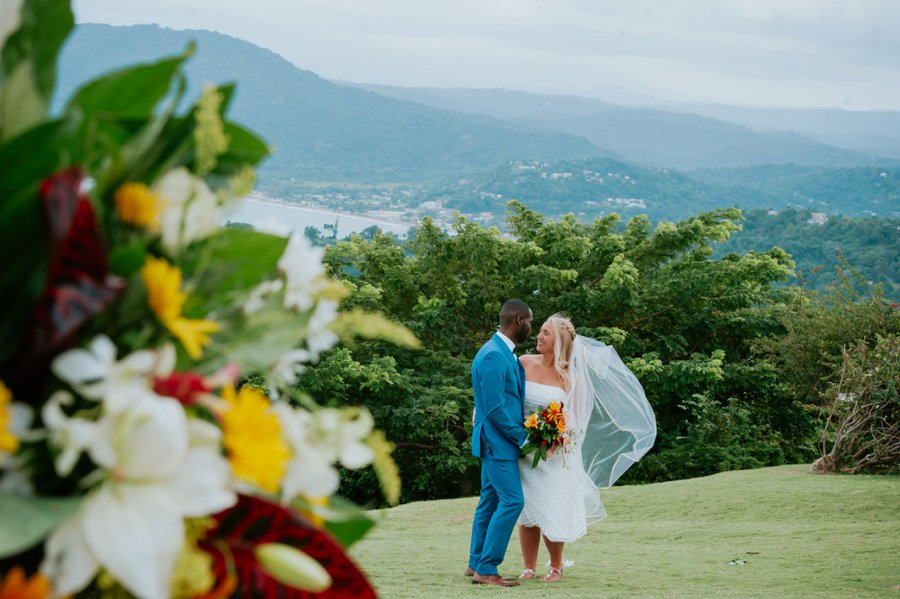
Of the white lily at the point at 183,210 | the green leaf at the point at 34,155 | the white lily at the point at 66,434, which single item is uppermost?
the green leaf at the point at 34,155

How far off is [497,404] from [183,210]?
273 inches

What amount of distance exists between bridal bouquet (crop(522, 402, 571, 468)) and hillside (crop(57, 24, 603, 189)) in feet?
334

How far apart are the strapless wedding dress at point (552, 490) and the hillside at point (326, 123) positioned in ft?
333

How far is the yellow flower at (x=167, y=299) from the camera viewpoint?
2.99ft

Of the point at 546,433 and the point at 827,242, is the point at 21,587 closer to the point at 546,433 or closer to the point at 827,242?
the point at 546,433

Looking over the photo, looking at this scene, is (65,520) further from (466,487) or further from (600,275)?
(600,275)

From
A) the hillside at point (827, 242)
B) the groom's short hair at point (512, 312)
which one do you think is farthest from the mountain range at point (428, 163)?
the groom's short hair at point (512, 312)

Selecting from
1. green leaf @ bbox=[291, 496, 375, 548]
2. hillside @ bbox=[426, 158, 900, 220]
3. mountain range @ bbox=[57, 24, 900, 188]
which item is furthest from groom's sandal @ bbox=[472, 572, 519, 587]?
mountain range @ bbox=[57, 24, 900, 188]

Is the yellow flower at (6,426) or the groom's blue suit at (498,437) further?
the groom's blue suit at (498,437)

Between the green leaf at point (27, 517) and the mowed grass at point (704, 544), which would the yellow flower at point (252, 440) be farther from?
the mowed grass at point (704, 544)

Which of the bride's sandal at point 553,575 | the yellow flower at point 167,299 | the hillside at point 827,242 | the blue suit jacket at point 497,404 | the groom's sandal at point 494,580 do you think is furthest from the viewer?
the hillside at point 827,242

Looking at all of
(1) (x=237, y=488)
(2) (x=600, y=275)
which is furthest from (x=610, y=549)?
(2) (x=600, y=275)

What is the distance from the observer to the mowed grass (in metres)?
8.02

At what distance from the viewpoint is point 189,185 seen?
3.25ft
